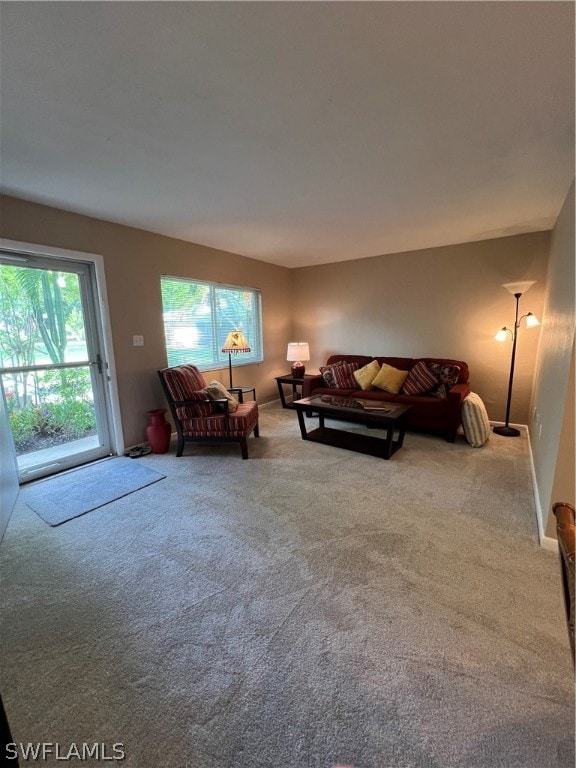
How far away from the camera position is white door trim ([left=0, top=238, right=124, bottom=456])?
2.66m

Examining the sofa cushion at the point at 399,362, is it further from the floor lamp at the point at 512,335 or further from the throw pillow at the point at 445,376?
the floor lamp at the point at 512,335

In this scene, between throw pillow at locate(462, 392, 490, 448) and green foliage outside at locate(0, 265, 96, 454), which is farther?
throw pillow at locate(462, 392, 490, 448)

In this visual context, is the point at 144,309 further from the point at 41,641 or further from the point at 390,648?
the point at 390,648

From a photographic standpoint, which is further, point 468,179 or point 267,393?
point 267,393

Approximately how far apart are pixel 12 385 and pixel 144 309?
56.0 inches

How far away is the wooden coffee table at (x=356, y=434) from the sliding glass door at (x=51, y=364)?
2.28 metres

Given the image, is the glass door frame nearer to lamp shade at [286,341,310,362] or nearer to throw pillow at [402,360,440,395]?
lamp shade at [286,341,310,362]

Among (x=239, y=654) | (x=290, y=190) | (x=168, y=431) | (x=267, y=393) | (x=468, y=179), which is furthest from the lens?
(x=267, y=393)

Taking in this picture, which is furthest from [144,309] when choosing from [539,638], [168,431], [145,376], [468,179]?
[539,638]

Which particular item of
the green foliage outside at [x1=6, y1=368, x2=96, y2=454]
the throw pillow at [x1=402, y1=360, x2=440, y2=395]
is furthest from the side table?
the green foliage outside at [x1=6, y1=368, x2=96, y2=454]

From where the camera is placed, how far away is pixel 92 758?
1029 millimetres

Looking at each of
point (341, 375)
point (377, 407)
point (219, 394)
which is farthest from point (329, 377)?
point (219, 394)

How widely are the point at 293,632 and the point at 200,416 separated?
91.6 inches

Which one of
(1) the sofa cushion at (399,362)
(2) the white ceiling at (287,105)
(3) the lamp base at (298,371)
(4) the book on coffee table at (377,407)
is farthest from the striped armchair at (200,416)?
(1) the sofa cushion at (399,362)
